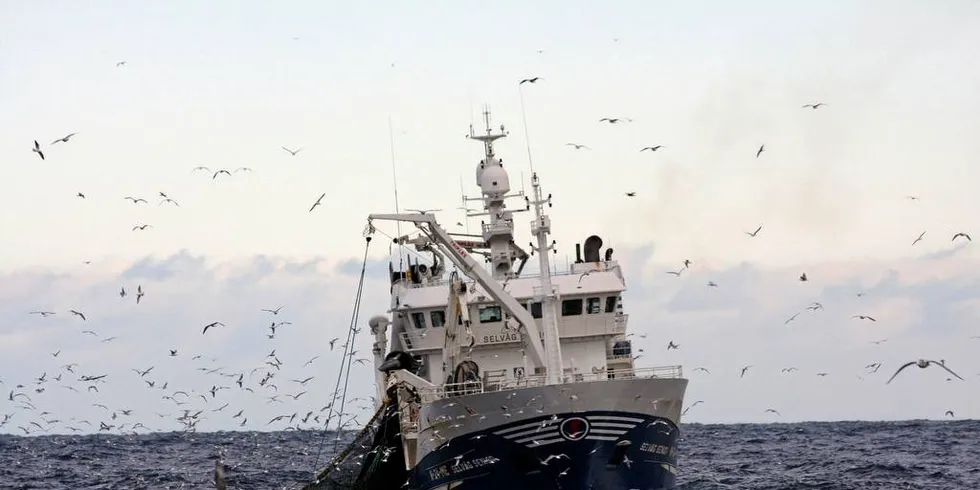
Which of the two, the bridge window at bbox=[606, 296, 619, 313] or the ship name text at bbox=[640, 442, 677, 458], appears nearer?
the ship name text at bbox=[640, 442, 677, 458]

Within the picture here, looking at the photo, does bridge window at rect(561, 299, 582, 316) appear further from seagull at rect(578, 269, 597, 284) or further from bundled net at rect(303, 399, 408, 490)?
bundled net at rect(303, 399, 408, 490)

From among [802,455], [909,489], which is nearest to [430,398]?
[909,489]

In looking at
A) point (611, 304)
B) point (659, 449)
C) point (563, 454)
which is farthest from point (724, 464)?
point (563, 454)

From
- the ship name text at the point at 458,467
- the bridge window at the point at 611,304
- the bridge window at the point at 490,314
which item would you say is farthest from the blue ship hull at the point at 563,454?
the bridge window at the point at 611,304

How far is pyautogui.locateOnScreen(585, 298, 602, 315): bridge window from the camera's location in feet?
136

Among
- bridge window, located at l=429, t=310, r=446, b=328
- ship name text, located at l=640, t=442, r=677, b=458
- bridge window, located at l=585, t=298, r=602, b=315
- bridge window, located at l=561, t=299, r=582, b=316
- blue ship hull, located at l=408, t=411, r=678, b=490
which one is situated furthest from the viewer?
bridge window, located at l=429, t=310, r=446, b=328

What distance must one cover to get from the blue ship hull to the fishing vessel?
34 millimetres

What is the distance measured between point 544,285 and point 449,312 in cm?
355

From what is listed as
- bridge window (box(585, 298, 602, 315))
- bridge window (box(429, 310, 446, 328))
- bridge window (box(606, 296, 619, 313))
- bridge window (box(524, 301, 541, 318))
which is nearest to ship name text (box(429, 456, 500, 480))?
bridge window (box(429, 310, 446, 328))

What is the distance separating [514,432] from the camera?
111ft

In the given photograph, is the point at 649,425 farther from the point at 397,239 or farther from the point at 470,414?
the point at 397,239

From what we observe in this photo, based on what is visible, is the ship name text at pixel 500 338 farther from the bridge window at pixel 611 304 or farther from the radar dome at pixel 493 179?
the radar dome at pixel 493 179

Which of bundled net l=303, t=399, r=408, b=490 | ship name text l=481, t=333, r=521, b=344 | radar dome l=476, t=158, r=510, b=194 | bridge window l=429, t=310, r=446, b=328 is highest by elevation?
radar dome l=476, t=158, r=510, b=194

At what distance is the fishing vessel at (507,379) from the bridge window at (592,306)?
0.03m
